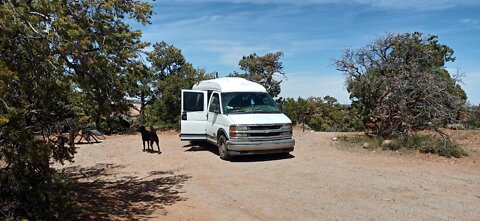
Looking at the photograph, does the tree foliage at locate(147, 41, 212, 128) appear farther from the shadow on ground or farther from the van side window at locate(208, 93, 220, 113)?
the shadow on ground

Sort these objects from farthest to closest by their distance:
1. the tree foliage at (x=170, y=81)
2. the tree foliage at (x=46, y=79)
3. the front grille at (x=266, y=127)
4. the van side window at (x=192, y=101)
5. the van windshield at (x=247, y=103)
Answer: the tree foliage at (x=170, y=81)
the van side window at (x=192, y=101)
the van windshield at (x=247, y=103)
the front grille at (x=266, y=127)
the tree foliage at (x=46, y=79)

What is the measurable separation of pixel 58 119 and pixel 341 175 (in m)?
6.02

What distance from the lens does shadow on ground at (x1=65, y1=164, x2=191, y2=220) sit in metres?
5.92

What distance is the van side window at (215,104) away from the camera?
11808 millimetres

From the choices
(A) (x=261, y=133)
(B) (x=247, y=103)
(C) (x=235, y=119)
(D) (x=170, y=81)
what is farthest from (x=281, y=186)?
(D) (x=170, y=81)

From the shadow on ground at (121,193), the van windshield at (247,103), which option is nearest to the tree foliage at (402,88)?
the van windshield at (247,103)

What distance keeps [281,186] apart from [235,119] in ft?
10.7

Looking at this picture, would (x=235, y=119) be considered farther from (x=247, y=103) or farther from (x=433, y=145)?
(x=433, y=145)

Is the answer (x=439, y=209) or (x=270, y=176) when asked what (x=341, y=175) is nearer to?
(x=270, y=176)

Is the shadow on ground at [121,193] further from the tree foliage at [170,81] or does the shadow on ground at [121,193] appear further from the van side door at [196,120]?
the tree foliage at [170,81]

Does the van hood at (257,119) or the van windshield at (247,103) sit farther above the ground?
the van windshield at (247,103)

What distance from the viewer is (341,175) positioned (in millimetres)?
8898

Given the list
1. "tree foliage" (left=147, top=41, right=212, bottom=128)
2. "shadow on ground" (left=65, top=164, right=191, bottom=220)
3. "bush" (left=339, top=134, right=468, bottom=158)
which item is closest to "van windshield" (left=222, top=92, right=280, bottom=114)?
"shadow on ground" (left=65, top=164, right=191, bottom=220)

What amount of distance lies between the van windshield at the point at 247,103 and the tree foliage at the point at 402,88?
11.8 feet
